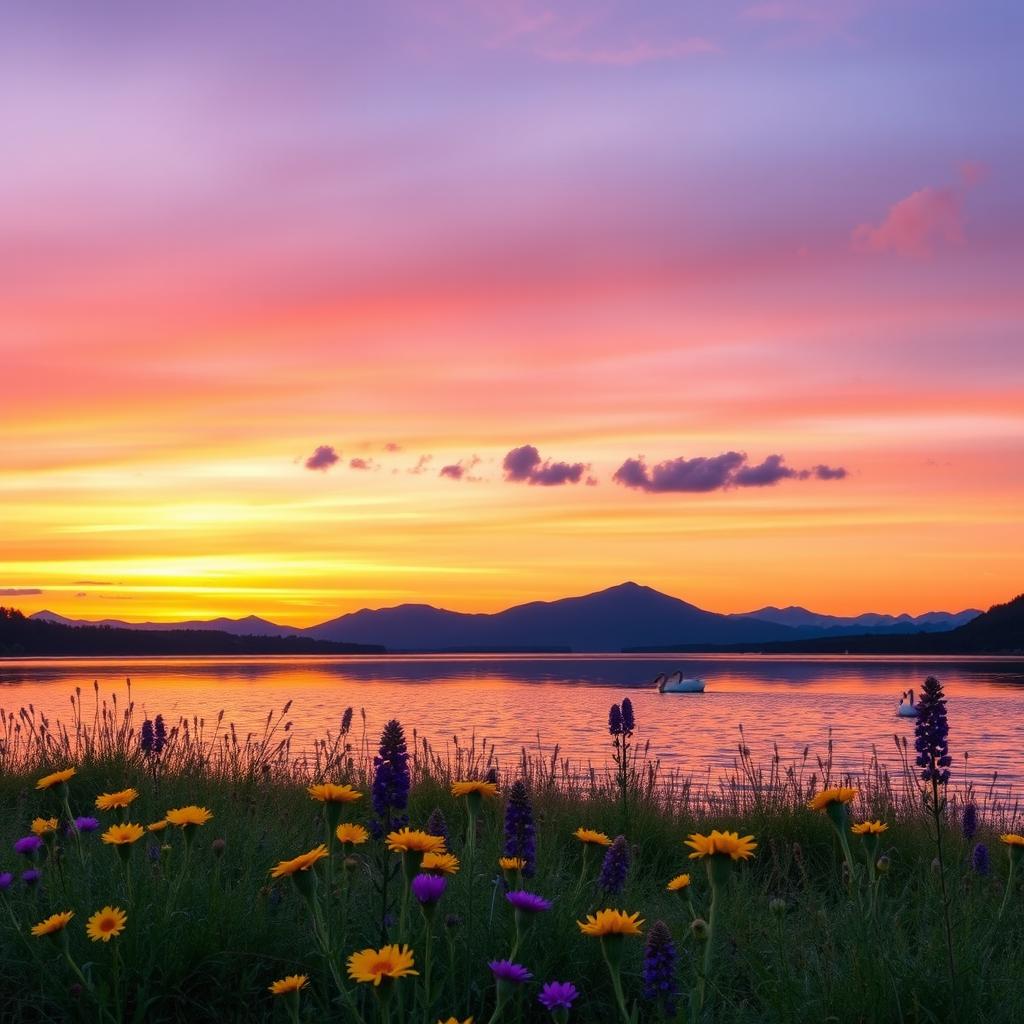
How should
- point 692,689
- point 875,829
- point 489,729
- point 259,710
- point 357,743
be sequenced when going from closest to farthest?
point 875,829, point 357,743, point 489,729, point 259,710, point 692,689

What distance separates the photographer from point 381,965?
3.11 metres

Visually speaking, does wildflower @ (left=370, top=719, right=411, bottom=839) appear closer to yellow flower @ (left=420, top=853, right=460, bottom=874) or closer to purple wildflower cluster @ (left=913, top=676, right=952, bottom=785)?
yellow flower @ (left=420, top=853, right=460, bottom=874)

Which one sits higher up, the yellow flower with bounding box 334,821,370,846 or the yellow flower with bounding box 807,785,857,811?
the yellow flower with bounding box 807,785,857,811

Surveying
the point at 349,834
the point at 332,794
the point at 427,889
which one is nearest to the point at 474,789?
the point at 349,834

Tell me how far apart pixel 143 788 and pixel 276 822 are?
10.8 ft

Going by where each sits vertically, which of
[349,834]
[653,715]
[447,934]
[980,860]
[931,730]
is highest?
[931,730]

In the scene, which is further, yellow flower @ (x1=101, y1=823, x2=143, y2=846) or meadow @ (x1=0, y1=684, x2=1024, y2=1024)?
yellow flower @ (x1=101, y1=823, x2=143, y2=846)

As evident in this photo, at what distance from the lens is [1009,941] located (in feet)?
17.9

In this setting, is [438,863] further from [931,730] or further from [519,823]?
[931,730]

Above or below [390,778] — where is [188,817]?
below

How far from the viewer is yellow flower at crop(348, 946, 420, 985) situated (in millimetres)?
2979

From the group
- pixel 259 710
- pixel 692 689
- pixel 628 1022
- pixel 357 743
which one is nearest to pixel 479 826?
pixel 628 1022

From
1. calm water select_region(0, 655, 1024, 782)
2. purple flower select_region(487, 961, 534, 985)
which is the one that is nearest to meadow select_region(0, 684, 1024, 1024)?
purple flower select_region(487, 961, 534, 985)

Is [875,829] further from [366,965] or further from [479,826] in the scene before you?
[479,826]
